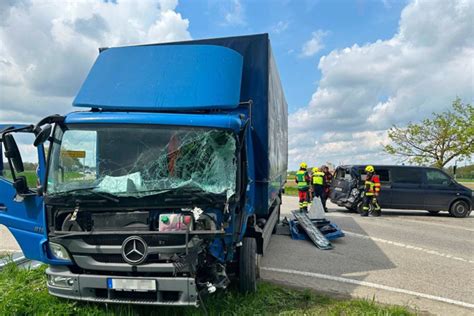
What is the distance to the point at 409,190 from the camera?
1363 centimetres

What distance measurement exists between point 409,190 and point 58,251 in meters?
12.8

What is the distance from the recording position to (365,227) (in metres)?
10.7

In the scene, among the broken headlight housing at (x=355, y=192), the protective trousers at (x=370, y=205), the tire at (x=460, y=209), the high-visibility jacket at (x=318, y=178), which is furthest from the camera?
the tire at (x=460, y=209)

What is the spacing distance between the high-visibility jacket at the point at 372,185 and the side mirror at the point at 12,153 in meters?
11.2

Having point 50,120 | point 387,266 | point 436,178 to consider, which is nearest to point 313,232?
point 387,266

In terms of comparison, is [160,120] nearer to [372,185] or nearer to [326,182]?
[372,185]

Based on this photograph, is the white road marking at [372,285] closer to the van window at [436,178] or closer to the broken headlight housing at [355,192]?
the broken headlight housing at [355,192]

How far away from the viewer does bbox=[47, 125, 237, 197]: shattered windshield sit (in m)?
3.83

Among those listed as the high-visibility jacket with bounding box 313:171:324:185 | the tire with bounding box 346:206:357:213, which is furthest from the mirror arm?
the tire with bounding box 346:206:357:213

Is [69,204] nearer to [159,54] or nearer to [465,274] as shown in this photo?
[159,54]

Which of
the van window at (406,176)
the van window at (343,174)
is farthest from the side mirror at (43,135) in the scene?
the van window at (406,176)

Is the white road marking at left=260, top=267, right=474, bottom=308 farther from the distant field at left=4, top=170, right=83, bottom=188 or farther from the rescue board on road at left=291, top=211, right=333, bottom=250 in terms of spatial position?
the distant field at left=4, top=170, right=83, bottom=188

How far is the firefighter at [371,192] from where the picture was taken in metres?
12.8

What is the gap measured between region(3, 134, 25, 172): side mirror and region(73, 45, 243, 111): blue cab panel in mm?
979
